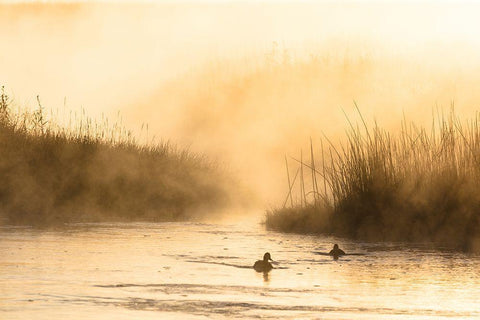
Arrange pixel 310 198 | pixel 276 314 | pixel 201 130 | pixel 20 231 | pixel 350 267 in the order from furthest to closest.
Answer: pixel 201 130
pixel 310 198
pixel 20 231
pixel 350 267
pixel 276 314

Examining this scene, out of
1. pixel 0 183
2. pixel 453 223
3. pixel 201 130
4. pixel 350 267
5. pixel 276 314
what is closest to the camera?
pixel 276 314

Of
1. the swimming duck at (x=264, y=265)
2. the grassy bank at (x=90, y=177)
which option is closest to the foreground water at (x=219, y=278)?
the swimming duck at (x=264, y=265)

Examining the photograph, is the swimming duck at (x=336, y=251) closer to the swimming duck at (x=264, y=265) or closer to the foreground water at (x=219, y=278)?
the foreground water at (x=219, y=278)

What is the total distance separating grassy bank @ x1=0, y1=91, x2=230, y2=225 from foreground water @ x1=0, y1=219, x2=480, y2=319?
5962mm

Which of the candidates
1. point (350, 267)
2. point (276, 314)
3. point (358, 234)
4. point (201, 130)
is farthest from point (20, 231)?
point (201, 130)

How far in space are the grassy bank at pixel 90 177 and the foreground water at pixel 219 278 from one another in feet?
19.6

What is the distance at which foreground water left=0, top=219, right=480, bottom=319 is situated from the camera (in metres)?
14.0

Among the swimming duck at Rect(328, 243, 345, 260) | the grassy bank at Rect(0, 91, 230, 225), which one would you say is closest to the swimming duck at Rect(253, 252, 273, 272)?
the swimming duck at Rect(328, 243, 345, 260)

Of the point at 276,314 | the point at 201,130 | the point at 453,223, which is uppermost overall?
the point at 201,130

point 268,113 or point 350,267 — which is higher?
point 268,113

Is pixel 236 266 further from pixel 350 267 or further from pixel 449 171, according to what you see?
pixel 449 171

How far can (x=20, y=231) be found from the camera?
79.1ft

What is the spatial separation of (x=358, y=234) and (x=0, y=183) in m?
10.7

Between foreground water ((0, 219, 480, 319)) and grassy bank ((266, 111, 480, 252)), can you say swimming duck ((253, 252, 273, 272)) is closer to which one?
foreground water ((0, 219, 480, 319))
